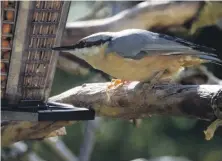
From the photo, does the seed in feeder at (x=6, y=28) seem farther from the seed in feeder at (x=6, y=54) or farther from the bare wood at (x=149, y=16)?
the bare wood at (x=149, y=16)

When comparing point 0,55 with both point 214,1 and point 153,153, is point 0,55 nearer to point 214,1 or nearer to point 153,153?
point 214,1

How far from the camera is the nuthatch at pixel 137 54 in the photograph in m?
2.67

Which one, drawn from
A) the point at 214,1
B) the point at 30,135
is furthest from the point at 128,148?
the point at 30,135

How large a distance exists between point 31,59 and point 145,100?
471 millimetres

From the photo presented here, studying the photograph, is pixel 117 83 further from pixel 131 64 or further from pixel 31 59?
pixel 31 59

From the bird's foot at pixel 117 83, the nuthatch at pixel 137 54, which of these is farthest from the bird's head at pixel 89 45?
the bird's foot at pixel 117 83

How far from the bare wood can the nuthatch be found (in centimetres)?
158

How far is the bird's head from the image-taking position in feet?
8.61

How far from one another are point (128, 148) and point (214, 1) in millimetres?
1633

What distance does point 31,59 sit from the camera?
8.33 feet

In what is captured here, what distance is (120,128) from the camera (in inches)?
226

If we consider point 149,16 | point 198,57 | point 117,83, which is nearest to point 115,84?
point 117,83

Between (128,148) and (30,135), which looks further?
(128,148)

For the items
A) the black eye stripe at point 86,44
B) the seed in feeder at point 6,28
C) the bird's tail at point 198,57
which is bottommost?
the black eye stripe at point 86,44
